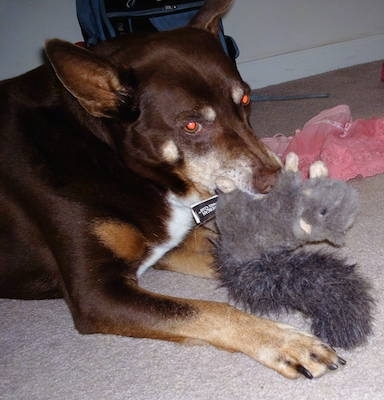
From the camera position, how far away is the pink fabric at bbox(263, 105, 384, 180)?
206 cm

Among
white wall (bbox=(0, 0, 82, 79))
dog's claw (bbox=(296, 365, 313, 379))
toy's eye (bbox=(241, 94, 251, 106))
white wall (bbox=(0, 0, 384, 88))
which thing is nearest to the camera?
dog's claw (bbox=(296, 365, 313, 379))

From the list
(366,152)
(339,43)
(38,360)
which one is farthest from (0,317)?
(339,43)

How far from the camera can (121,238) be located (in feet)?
5.05

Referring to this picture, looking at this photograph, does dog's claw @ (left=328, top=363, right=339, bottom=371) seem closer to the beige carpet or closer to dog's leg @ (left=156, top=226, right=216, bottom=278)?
the beige carpet

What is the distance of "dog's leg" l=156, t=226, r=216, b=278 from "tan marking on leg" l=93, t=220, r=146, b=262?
0.29 metres

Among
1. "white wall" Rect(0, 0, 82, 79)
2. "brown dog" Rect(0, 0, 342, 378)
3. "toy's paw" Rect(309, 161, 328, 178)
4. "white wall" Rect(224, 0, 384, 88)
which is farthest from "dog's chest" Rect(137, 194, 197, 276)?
"white wall" Rect(224, 0, 384, 88)

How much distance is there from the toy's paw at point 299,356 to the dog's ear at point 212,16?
114cm

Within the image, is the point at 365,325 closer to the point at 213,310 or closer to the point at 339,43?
the point at 213,310

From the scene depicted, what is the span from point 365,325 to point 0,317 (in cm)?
129

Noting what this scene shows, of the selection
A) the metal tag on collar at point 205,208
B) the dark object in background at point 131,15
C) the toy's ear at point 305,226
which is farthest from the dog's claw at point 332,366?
the dark object in background at point 131,15

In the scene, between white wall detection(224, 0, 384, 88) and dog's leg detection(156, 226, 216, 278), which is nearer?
dog's leg detection(156, 226, 216, 278)

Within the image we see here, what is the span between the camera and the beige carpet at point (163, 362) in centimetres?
123

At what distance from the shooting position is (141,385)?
137 cm

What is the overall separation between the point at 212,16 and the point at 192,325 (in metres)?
1.12
